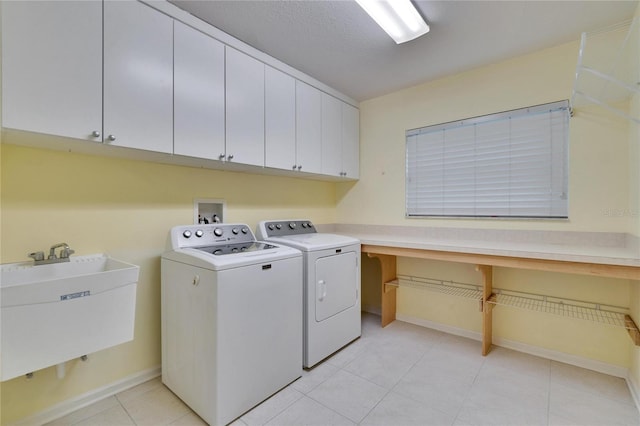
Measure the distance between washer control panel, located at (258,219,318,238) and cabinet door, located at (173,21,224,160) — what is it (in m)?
0.80

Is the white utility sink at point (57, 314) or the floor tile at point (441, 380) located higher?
the white utility sink at point (57, 314)

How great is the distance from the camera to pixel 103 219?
181 cm

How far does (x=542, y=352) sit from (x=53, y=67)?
361cm

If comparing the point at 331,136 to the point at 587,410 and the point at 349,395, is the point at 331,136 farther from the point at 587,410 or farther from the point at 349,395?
the point at 587,410

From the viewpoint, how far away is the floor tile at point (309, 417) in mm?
1571

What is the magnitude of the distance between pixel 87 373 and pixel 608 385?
10.9 ft

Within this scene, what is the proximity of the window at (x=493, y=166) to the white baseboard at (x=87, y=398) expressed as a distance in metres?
2.61

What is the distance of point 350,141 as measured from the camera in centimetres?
316

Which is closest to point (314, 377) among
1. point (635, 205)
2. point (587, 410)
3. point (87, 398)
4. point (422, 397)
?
point (422, 397)

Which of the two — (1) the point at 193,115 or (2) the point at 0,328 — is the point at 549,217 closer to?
(1) the point at 193,115

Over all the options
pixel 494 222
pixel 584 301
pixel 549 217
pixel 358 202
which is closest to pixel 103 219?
pixel 358 202

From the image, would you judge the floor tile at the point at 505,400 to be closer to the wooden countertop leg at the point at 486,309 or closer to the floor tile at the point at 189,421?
the wooden countertop leg at the point at 486,309

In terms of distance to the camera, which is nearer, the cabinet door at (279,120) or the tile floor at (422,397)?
the tile floor at (422,397)

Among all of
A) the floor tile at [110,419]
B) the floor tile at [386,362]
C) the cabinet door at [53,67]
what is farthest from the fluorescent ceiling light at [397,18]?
the floor tile at [110,419]
